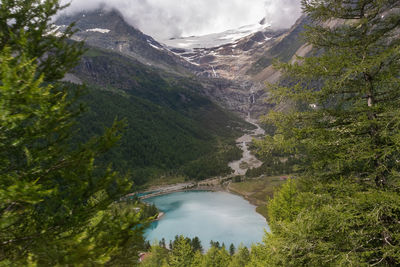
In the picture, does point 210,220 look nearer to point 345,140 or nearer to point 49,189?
point 345,140

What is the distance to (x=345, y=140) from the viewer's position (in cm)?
774

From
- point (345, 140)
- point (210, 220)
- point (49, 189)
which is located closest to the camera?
point (49, 189)

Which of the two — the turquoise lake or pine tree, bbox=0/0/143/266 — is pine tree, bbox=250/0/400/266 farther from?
the turquoise lake

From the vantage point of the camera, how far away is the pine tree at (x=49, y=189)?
3.81 metres

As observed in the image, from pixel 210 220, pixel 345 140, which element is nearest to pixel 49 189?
pixel 345 140

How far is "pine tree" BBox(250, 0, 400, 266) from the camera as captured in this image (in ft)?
22.9

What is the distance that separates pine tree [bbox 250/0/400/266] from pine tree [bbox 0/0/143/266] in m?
5.70

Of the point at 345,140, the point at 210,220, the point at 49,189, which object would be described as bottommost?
the point at 210,220

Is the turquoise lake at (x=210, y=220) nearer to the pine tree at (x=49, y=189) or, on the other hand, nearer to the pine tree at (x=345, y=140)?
the pine tree at (x=345, y=140)

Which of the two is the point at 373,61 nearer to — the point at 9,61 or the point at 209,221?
the point at 9,61

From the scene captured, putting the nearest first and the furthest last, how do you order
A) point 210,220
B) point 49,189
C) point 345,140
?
point 49,189
point 345,140
point 210,220

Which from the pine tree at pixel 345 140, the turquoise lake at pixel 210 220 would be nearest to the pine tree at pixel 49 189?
the pine tree at pixel 345 140

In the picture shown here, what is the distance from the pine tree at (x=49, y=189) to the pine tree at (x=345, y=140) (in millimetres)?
5704

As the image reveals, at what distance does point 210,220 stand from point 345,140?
99546 mm
